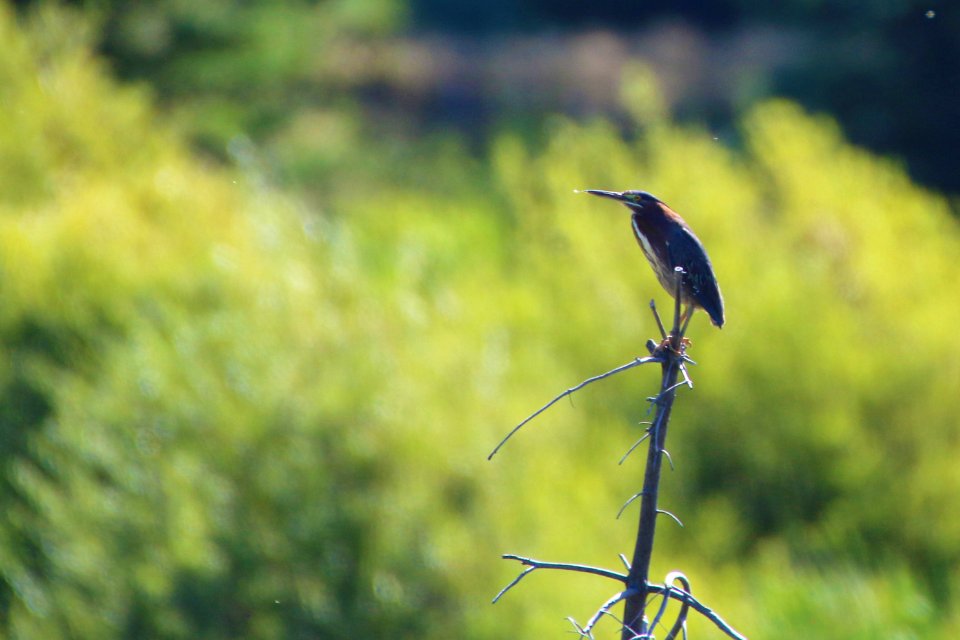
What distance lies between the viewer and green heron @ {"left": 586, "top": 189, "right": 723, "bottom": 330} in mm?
2227

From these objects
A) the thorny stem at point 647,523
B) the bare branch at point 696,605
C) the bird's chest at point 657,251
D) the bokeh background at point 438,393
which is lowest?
the bare branch at point 696,605

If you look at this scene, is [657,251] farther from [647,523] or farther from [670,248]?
[647,523]

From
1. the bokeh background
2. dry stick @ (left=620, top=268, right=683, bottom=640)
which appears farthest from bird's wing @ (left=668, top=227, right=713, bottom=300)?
the bokeh background

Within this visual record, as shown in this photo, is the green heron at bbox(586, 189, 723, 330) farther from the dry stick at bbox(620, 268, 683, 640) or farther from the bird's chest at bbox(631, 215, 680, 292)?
the dry stick at bbox(620, 268, 683, 640)

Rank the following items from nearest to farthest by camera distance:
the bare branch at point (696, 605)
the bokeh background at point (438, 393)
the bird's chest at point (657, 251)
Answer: the bare branch at point (696, 605), the bird's chest at point (657, 251), the bokeh background at point (438, 393)

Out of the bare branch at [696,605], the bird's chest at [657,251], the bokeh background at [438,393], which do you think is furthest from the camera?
the bokeh background at [438,393]

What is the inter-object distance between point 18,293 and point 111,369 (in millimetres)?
1079

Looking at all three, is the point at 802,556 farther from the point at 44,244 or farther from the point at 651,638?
the point at 651,638

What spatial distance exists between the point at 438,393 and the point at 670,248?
10.1 ft

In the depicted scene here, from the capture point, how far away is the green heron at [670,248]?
2227mm

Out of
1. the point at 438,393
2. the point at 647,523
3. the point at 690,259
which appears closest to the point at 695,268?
the point at 690,259

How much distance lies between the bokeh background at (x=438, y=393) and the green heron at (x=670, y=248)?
2660 millimetres

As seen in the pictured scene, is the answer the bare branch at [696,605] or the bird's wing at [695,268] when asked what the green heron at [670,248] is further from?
the bare branch at [696,605]

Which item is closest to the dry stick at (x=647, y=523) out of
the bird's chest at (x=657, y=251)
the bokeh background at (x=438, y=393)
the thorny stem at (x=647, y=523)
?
the thorny stem at (x=647, y=523)
